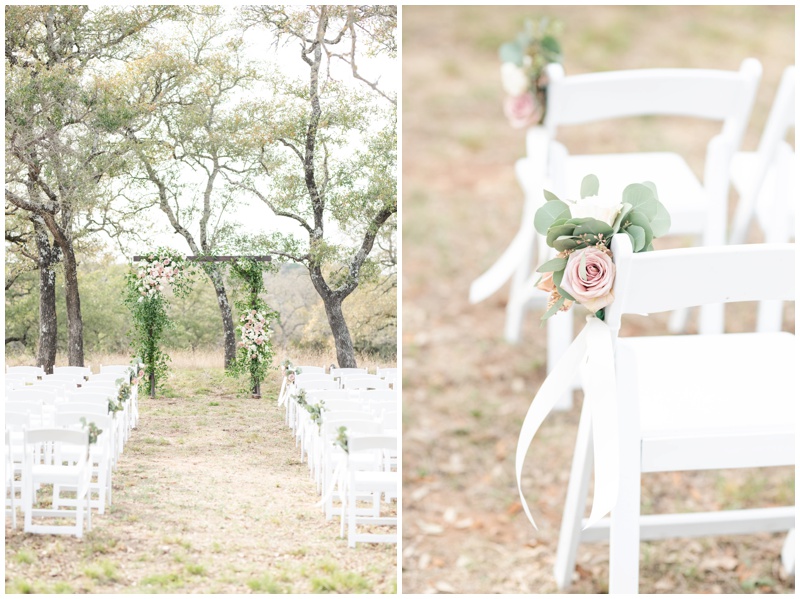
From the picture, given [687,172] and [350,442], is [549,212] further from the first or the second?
[687,172]

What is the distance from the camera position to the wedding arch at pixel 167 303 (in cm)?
203

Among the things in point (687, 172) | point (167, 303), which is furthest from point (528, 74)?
point (167, 303)

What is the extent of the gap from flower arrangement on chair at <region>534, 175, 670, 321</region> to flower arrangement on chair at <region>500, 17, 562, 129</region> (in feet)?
3.59

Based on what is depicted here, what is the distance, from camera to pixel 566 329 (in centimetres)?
296

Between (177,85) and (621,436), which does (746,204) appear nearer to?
(621,436)

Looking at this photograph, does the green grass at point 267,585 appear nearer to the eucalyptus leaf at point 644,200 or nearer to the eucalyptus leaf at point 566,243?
the eucalyptus leaf at point 566,243

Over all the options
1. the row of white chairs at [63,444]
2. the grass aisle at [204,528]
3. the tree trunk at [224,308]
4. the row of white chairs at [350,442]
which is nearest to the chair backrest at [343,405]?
the row of white chairs at [350,442]

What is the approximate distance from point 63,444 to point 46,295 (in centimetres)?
37

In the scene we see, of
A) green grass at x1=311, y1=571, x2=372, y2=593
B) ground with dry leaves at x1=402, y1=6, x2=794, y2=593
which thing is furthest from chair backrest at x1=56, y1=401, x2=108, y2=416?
ground with dry leaves at x1=402, y1=6, x2=794, y2=593

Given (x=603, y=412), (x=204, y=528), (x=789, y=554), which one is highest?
(x=603, y=412)

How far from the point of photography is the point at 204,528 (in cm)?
198

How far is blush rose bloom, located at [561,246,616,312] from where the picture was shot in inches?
59.2

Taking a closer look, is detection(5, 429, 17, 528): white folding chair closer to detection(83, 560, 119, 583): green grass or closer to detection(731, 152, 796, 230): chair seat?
detection(83, 560, 119, 583): green grass

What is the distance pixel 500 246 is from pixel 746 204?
1488 millimetres
